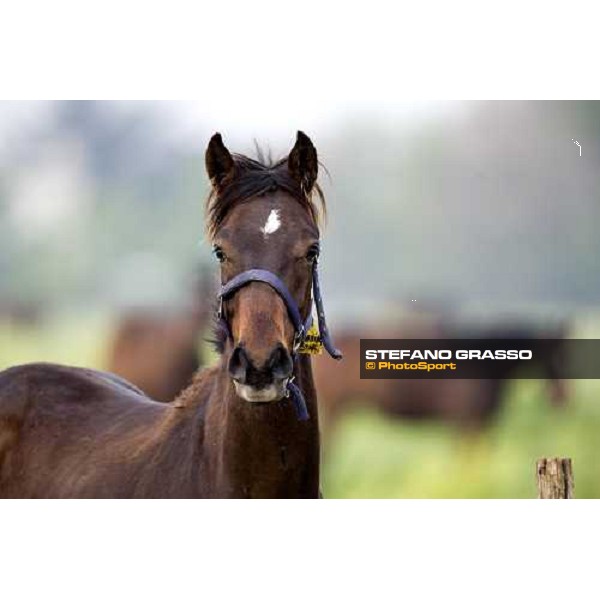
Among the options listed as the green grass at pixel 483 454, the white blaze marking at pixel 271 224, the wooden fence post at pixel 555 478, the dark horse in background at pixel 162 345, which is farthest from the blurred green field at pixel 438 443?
the white blaze marking at pixel 271 224

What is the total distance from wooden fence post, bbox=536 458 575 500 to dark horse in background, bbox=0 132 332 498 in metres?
1.97

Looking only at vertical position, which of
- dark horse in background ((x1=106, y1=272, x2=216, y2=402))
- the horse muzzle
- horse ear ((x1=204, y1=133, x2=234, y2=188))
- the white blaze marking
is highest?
horse ear ((x1=204, y1=133, x2=234, y2=188))

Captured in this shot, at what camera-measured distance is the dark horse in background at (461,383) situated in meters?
5.83

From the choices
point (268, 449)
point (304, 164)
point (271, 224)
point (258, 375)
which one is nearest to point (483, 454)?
point (268, 449)

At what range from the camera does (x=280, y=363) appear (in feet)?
11.7

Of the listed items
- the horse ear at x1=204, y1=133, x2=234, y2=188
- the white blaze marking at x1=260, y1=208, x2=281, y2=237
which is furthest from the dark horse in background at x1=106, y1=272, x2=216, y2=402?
the white blaze marking at x1=260, y1=208, x2=281, y2=237

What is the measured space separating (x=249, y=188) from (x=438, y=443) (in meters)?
2.55

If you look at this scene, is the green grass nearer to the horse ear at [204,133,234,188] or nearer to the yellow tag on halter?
the yellow tag on halter

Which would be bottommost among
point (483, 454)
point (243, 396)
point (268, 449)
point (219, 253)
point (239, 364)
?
point (268, 449)

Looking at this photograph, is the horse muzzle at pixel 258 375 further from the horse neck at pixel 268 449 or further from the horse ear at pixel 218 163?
the horse ear at pixel 218 163

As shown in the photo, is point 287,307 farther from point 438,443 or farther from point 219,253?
point 438,443

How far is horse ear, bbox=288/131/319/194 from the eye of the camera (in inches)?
165

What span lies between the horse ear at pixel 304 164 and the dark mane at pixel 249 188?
0.02 m

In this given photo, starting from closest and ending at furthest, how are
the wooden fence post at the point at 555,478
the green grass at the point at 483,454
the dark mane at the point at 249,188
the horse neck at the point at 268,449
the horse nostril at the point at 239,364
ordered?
the horse nostril at the point at 239,364 < the horse neck at the point at 268,449 < the dark mane at the point at 249,188 < the wooden fence post at the point at 555,478 < the green grass at the point at 483,454
